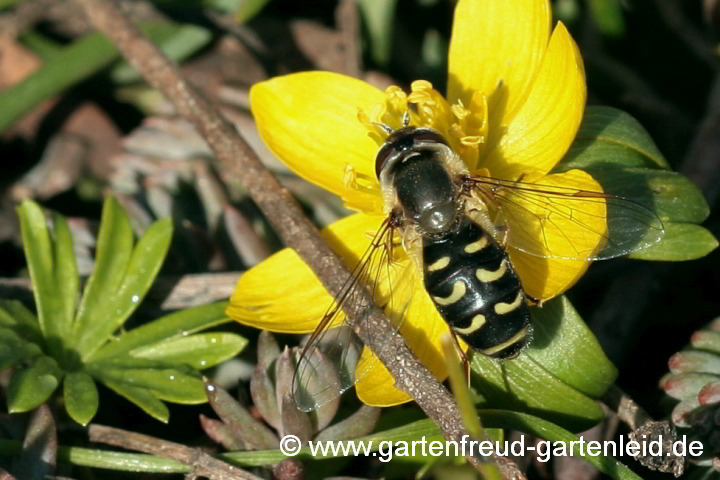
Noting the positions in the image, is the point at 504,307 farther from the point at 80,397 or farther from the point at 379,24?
the point at 379,24

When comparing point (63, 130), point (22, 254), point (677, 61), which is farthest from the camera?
point (63, 130)

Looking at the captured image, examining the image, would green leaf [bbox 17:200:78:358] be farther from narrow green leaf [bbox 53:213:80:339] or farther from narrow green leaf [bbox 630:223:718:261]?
narrow green leaf [bbox 630:223:718:261]

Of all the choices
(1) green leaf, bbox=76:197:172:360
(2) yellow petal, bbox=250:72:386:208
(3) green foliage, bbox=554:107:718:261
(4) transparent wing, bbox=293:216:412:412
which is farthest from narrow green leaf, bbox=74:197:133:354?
(3) green foliage, bbox=554:107:718:261

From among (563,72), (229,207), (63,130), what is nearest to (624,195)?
(563,72)

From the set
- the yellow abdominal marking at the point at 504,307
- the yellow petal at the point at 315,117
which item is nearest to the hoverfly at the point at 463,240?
the yellow abdominal marking at the point at 504,307

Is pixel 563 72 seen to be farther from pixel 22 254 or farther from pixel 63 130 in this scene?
pixel 63 130

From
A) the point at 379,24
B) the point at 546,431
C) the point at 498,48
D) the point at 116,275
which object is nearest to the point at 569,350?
the point at 546,431
